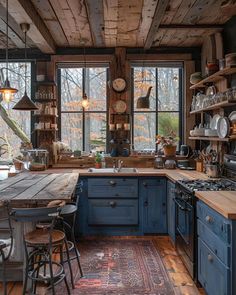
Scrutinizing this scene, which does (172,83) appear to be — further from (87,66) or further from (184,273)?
(184,273)

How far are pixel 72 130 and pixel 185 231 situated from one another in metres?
2.65

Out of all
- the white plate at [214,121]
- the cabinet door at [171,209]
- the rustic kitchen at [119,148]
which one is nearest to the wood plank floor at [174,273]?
the rustic kitchen at [119,148]

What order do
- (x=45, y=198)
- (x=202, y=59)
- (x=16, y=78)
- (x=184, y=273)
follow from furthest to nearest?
(x=16, y=78) → (x=202, y=59) → (x=184, y=273) → (x=45, y=198)

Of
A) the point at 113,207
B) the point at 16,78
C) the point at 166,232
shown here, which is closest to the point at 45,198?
the point at 113,207

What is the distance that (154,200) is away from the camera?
170 inches

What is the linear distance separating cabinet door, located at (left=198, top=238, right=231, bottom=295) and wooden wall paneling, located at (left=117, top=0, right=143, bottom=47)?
2430mm

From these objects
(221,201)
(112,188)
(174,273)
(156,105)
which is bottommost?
(174,273)

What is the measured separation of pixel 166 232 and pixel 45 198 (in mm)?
2280

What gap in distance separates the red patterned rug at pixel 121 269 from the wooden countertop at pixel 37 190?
890mm

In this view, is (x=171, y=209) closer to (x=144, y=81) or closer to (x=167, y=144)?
(x=167, y=144)

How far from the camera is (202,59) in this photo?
486 cm

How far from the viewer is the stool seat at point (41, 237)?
248 centimetres

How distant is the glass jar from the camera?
4623 millimetres

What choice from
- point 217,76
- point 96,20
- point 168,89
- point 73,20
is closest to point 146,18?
point 96,20
